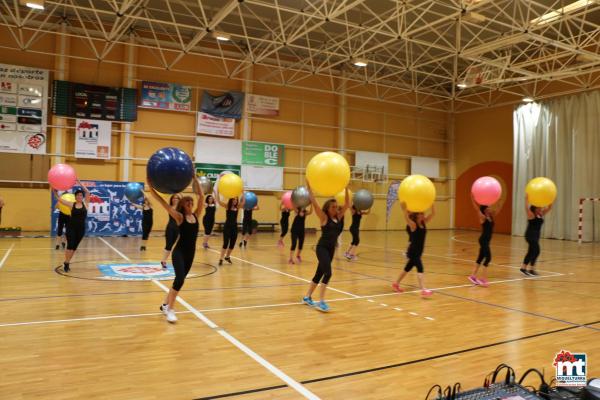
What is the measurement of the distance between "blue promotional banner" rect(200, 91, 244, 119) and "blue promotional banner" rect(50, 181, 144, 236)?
4.36 meters

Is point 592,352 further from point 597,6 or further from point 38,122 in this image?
point 38,122

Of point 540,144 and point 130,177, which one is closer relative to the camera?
point 130,177

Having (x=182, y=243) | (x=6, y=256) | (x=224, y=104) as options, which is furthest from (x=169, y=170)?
(x=224, y=104)

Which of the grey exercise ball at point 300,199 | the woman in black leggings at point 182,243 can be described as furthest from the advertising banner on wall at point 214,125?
the woman in black leggings at point 182,243

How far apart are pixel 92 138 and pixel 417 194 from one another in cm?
1296

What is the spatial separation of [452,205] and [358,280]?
17.3m

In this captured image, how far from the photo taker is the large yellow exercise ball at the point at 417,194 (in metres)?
6.75

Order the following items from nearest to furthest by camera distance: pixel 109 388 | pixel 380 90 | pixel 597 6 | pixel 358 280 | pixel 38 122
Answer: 1. pixel 109 388
2. pixel 358 280
3. pixel 597 6
4. pixel 38 122
5. pixel 380 90

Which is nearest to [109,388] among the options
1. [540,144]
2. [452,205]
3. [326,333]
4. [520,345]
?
[326,333]

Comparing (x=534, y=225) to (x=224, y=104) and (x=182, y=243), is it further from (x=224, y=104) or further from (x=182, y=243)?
(x=224, y=104)

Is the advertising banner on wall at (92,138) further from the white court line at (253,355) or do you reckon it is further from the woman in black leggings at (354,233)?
the white court line at (253,355)

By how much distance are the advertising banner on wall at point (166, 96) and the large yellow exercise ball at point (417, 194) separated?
1246cm

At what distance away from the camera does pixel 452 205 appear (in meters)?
23.8

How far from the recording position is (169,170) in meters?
4.66
